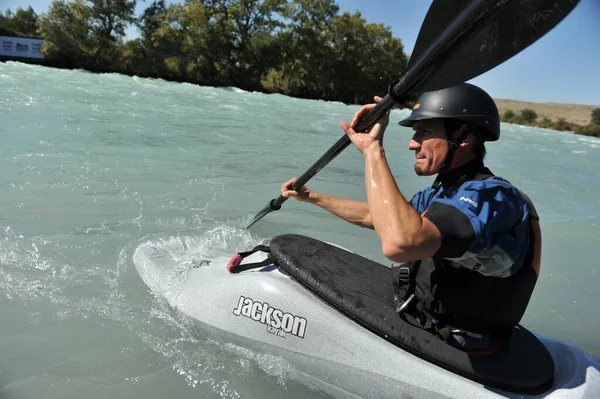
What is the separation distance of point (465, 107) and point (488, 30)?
0.35m

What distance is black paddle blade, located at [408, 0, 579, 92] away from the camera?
161cm

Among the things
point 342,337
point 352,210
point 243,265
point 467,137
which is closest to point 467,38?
point 467,137

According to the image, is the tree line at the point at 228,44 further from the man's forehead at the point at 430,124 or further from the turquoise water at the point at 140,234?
the man's forehead at the point at 430,124

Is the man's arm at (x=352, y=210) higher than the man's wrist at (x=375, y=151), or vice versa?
the man's wrist at (x=375, y=151)

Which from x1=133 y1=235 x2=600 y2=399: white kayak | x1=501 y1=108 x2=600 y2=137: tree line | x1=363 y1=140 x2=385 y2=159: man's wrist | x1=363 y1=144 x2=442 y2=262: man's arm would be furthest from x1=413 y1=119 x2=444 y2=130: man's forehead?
x1=501 y1=108 x2=600 y2=137: tree line

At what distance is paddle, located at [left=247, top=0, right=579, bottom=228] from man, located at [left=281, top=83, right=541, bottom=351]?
0.16 metres

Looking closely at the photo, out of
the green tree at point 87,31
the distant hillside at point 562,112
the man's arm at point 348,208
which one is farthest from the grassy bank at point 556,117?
the man's arm at point 348,208

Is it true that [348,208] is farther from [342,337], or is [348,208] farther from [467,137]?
[467,137]

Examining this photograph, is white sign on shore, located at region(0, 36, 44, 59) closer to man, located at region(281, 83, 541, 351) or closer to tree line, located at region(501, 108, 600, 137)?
man, located at region(281, 83, 541, 351)

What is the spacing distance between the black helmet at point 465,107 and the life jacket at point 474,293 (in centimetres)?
24

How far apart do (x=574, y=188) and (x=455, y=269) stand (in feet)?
36.3

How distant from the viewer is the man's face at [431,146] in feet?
6.60

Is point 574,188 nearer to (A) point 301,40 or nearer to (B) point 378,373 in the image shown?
(B) point 378,373

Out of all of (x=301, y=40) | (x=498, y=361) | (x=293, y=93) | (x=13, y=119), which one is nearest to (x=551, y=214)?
(x=498, y=361)
